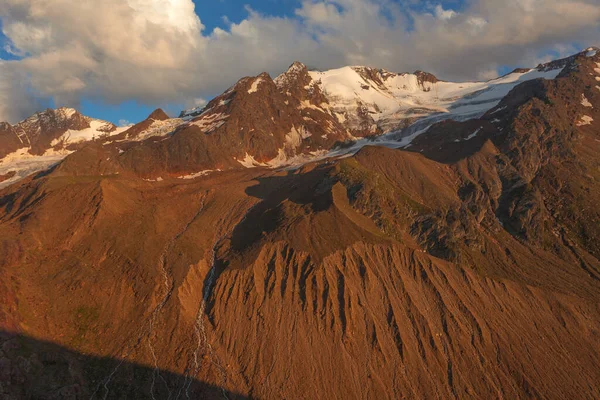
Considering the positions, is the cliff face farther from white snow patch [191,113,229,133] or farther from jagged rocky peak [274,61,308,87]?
jagged rocky peak [274,61,308,87]

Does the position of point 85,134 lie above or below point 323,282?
above

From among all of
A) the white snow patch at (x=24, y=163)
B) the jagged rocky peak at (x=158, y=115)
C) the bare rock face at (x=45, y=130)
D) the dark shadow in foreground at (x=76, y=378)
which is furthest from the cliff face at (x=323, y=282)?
the bare rock face at (x=45, y=130)

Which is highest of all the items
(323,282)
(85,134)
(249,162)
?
(85,134)

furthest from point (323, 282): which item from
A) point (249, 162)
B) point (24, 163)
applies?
point (24, 163)

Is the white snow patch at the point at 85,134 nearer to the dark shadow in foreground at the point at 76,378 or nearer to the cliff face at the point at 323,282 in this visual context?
the cliff face at the point at 323,282

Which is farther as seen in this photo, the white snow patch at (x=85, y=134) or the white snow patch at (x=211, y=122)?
the white snow patch at (x=85, y=134)

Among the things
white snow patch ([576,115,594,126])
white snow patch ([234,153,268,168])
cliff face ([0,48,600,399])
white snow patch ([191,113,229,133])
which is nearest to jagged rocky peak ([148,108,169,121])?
white snow patch ([191,113,229,133])

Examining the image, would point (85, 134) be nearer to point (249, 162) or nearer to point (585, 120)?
point (249, 162)
